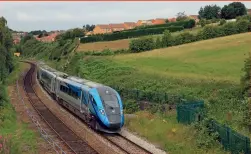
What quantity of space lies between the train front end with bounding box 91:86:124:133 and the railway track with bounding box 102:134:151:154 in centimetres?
42

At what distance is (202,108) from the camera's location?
24.4m

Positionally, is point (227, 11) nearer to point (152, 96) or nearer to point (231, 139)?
point (152, 96)

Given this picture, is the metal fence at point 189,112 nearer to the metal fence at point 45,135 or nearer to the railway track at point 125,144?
the railway track at point 125,144

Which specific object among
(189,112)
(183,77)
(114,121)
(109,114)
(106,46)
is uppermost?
(106,46)

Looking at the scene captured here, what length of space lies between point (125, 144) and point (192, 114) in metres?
4.47

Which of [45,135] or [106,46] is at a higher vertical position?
[106,46]

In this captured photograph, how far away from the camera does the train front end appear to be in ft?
75.8

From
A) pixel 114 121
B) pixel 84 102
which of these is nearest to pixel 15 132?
pixel 84 102

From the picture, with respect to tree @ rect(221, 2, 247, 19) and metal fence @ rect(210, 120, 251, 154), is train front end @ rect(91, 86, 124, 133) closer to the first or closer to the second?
metal fence @ rect(210, 120, 251, 154)

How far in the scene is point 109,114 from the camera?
76.4ft

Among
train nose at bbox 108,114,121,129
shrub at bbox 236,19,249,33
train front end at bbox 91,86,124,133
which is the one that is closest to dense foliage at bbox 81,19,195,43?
shrub at bbox 236,19,249,33

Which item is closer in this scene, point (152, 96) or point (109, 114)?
point (109, 114)

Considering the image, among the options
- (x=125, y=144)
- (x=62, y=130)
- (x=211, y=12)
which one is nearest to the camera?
(x=125, y=144)

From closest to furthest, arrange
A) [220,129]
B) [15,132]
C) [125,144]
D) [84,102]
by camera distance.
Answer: [220,129]
[125,144]
[15,132]
[84,102]
